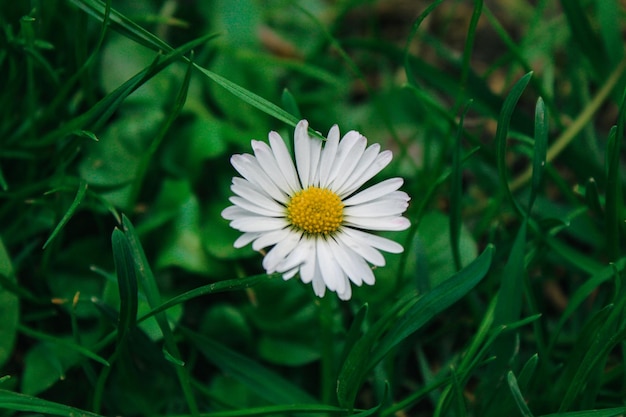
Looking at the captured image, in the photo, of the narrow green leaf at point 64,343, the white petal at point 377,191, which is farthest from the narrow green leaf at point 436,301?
the narrow green leaf at point 64,343

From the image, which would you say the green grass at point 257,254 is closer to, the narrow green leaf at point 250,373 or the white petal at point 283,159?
the narrow green leaf at point 250,373

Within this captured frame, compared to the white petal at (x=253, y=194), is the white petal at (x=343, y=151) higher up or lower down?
higher up

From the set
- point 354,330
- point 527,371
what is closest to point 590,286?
point 527,371

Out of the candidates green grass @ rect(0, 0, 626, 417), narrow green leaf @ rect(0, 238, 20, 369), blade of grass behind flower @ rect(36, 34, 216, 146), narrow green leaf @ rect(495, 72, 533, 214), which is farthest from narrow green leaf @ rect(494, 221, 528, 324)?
narrow green leaf @ rect(0, 238, 20, 369)

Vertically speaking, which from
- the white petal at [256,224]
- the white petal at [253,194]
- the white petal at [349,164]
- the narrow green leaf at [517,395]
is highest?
the white petal at [349,164]

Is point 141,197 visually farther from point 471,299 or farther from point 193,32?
point 471,299

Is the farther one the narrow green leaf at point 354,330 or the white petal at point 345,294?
the narrow green leaf at point 354,330

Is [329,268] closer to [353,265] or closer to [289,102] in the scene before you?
[353,265]
